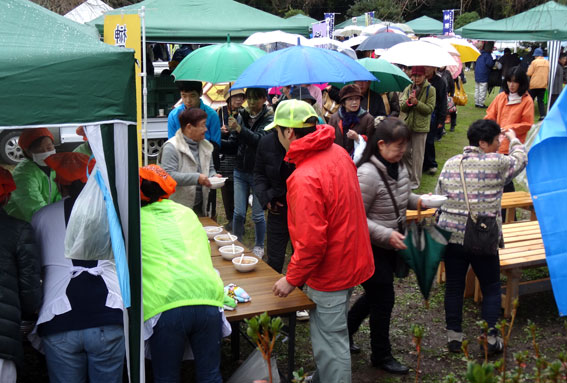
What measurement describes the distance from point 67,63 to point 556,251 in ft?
10.5

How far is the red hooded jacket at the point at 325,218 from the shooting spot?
3176 millimetres

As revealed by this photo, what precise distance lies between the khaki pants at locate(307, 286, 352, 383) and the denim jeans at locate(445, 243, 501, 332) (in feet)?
4.31

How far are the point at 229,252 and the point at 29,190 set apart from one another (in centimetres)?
169

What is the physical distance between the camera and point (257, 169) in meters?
4.82

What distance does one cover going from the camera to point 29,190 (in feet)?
15.0

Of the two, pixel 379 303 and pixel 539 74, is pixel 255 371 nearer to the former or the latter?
pixel 379 303

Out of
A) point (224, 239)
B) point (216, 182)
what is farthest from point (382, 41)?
point (224, 239)

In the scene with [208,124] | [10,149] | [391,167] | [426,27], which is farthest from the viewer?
[426,27]

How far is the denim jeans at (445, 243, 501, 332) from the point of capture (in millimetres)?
4320

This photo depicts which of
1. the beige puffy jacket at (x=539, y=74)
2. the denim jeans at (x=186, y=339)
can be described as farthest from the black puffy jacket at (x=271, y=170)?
the beige puffy jacket at (x=539, y=74)

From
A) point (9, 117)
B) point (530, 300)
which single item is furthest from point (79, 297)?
point (530, 300)

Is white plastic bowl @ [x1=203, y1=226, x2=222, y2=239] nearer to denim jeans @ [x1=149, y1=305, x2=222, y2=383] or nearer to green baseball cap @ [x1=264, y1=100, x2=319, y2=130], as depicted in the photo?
green baseball cap @ [x1=264, y1=100, x2=319, y2=130]

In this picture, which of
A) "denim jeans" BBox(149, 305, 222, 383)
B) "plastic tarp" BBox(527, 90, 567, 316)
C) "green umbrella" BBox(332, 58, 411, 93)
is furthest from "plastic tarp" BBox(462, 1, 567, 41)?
"denim jeans" BBox(149, 305, 222, 383)

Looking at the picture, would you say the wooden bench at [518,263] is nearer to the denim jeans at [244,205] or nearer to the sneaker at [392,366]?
the sneaker at [392,366]
